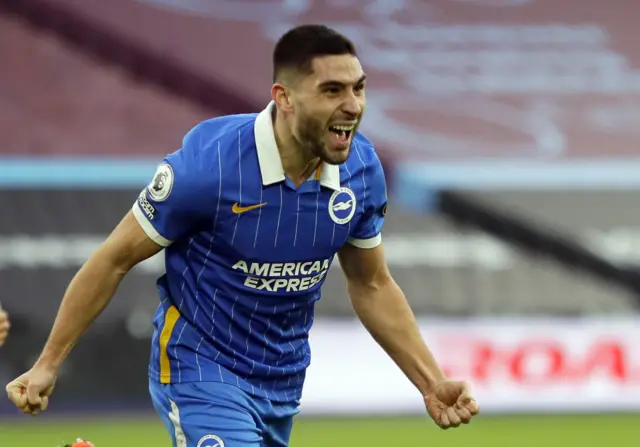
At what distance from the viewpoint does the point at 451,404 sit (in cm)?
450

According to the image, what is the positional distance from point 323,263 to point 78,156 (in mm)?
9940

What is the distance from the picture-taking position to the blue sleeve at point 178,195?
166 inches

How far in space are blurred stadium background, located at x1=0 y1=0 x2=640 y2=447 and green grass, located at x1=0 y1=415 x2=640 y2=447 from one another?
45 millimetres

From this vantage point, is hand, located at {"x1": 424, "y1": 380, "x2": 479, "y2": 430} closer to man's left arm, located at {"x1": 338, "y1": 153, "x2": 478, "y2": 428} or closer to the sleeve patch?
man's left arm, located at {"x1": 338, "y1": 153, "x2": 478, "y2": 428}

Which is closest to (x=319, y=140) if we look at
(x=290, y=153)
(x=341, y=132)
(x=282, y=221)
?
(x=341, y=132)

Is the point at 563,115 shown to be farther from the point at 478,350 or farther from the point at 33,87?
the point at 33,87

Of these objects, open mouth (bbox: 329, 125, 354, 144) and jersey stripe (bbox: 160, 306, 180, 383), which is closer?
Answer: open mouth (bbox: 329, 125, 354, 144)

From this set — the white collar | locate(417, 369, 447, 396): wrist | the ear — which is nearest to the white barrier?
locate(417, 369, 447, 396): wrist

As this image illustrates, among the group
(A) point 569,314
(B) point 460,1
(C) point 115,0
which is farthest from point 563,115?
(C) point 115,0

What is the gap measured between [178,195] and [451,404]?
3.78 feet

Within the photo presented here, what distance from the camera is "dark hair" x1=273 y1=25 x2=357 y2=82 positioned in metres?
4.22

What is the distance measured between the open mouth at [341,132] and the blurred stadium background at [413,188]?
580cm

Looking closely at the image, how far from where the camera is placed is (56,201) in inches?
501

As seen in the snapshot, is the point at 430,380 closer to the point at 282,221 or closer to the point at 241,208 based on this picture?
the point at 282,221
